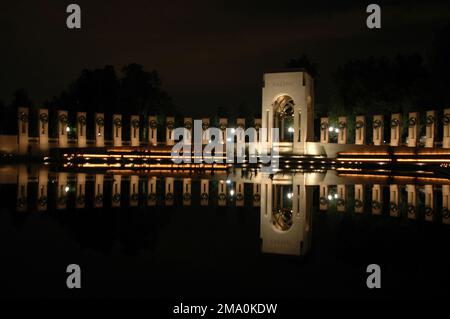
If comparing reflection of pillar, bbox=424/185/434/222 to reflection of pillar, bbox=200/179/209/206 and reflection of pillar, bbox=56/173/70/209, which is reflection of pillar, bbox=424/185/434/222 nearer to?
reflection of pillar, bbox=200/179/209/206

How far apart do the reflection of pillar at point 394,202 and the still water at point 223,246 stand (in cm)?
4

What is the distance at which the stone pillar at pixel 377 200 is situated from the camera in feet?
35.3

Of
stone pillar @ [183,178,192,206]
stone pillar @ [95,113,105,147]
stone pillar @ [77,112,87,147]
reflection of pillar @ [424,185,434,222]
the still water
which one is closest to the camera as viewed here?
the still water

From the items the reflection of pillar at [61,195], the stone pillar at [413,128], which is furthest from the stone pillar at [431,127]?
the reflection of pillar at [61,195]

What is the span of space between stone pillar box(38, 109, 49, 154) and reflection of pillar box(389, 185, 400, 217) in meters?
31.5

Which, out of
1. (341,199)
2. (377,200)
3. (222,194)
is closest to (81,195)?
(222,194)

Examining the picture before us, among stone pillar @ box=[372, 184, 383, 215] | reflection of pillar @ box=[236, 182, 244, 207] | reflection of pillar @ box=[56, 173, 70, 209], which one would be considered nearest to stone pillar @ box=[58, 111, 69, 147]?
reflection of pillar @ box=[56, 173, 70, 209]

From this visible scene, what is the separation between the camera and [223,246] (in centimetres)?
693

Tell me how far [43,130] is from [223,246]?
36557mm

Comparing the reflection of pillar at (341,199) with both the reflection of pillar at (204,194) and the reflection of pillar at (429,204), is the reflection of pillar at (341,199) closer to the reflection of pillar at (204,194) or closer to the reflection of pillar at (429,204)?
the reflection of pillar at (429,204)

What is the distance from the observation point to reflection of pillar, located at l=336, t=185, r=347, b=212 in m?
11.0

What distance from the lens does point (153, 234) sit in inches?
304

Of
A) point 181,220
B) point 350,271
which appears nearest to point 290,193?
point 181,220
